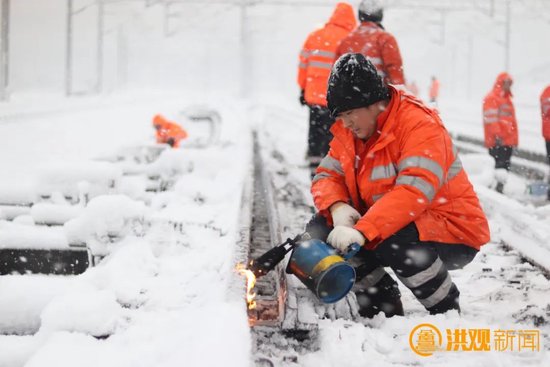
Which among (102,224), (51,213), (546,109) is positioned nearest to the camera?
(102,224)

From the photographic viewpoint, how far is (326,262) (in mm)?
2355

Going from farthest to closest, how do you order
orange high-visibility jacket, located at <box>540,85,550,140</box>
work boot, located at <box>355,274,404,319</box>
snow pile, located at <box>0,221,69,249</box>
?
1. orange high-visibility jacket, located at <box>540,85,550,140</box>
2. snow pile, located at <box>0,221,69,249</box>
3. work boot, located at <box>355,274,404,319</box>

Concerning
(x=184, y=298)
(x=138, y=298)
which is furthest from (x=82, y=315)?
(x=184, y=298)

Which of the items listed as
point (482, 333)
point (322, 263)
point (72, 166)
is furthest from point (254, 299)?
point (72, 166)

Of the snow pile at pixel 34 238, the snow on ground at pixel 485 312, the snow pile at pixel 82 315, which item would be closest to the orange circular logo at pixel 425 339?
the snow on ground at pixel 485 312

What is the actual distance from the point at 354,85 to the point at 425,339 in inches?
46.4

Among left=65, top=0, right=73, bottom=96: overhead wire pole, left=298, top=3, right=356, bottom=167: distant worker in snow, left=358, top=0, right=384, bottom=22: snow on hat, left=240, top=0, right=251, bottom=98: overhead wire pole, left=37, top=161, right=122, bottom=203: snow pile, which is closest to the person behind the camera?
left=37, top=161, right=122, bottom=203: snow pile

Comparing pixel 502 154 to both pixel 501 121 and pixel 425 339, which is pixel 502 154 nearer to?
pixel 501 121

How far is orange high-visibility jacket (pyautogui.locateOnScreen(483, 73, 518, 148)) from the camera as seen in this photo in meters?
8.13

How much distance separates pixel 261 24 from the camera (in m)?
45.2

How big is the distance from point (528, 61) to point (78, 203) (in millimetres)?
66208

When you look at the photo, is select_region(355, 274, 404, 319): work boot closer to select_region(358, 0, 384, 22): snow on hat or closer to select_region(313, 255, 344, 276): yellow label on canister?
select_region(313, 255, 344, 276): yellow label on canister

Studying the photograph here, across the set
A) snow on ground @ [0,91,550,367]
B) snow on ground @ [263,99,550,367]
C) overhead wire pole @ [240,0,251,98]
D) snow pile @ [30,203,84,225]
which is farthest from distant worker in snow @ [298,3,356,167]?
overhead wire pole @ [240,0,251,98]

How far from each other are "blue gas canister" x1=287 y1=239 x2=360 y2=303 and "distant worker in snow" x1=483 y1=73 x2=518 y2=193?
21.3 feet
